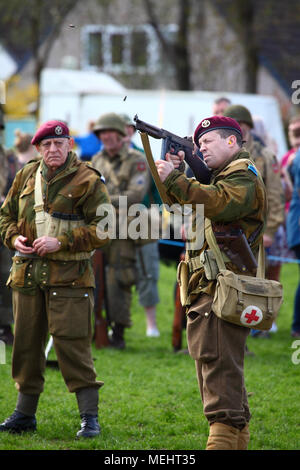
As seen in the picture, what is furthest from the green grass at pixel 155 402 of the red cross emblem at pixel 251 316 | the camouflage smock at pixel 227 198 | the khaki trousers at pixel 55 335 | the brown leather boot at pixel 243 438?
the camouflage smock at pixel 227 198

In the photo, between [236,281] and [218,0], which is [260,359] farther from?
[218,0]

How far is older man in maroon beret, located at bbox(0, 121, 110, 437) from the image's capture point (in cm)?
546

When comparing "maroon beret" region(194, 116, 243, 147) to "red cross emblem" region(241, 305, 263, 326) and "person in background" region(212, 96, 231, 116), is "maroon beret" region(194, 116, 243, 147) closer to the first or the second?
"red cross emblem" region(241, 305, 263, 326)

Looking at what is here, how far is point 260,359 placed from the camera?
8.12 m

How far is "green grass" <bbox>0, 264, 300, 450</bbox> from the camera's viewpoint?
5.48m

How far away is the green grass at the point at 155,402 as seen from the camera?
5477 millimetres

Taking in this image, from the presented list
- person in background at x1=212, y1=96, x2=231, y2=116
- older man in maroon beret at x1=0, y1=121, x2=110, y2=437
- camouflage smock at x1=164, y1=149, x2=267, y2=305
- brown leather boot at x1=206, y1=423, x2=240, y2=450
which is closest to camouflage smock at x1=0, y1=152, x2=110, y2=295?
older man in maroon beret at x1=0, y1=121, x2=110, y2=437

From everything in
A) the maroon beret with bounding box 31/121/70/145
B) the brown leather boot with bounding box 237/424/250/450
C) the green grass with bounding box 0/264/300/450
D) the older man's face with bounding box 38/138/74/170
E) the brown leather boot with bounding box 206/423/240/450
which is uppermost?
the maroon beret with bounding box 31/121/70/145

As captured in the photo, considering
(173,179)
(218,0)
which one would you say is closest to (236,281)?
(173,179)

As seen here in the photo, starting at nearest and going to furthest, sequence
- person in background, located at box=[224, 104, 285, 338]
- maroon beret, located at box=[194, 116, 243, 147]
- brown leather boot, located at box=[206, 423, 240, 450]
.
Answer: brown leather boot, located at box=[206, 423, 240, 450], maroon beret, located at box=[194, 116, 243, 147], person in background, located at box=[224, 104, 285, 338]

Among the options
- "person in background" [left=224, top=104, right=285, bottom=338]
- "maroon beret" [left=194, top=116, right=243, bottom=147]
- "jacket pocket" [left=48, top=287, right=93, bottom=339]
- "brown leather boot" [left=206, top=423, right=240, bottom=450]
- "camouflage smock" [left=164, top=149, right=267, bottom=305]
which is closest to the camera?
"camouflage smock" [left=164, top=149, right=267, bottom=305]

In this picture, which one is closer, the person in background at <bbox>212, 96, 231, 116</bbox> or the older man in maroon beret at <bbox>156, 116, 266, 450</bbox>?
the older man in maroon beret at <bbox>156, 116, 266, 450</bbox>

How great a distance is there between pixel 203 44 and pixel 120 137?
18111 mm

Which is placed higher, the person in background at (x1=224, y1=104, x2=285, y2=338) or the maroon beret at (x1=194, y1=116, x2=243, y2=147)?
the maroon beret at (x1=194, y1=116, x2=243, y2=147)
